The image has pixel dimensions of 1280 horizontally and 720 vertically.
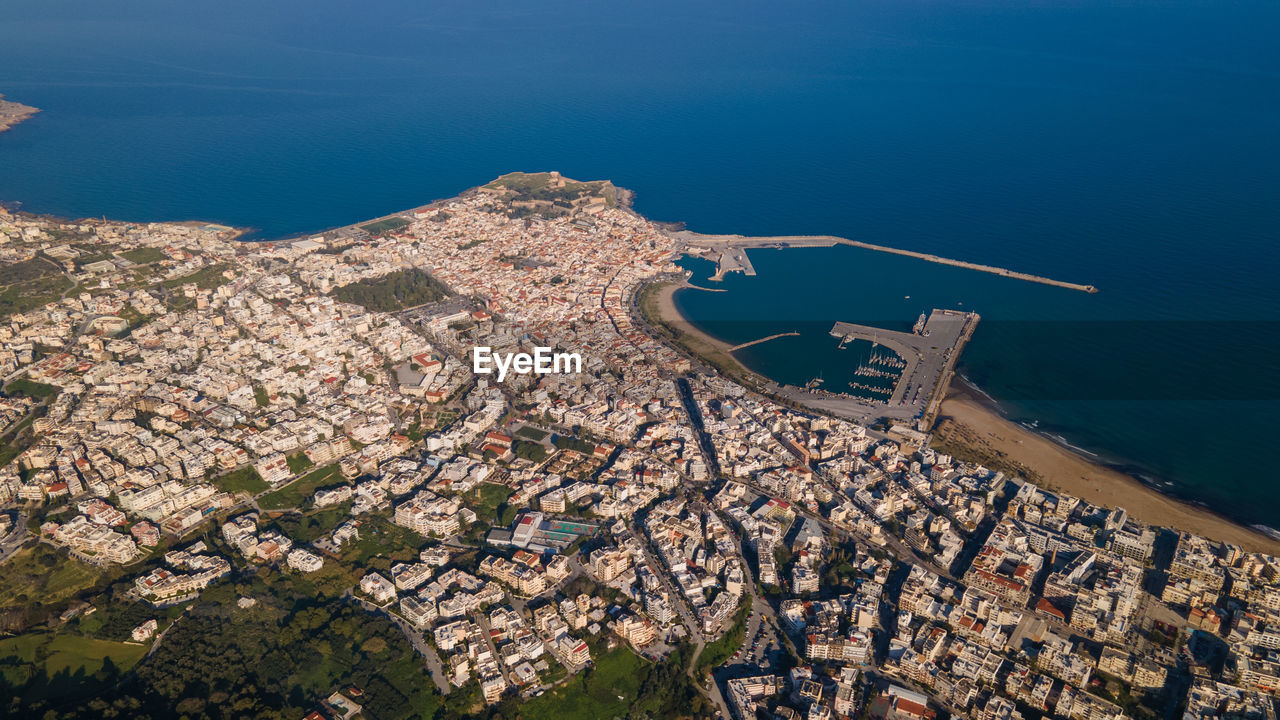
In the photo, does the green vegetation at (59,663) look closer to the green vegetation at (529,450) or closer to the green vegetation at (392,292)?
the green vegetation at (529,450)

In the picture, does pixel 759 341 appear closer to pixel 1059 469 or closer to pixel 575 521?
pixel 1059 469

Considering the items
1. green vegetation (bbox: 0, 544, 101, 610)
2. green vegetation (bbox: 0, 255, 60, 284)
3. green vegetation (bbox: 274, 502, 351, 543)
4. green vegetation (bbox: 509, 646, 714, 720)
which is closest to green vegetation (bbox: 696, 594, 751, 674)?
green vegetation (bbox: 509, 646, 714, 720)

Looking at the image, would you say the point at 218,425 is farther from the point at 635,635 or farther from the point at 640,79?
the point at 640,79

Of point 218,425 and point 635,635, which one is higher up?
point 635,635

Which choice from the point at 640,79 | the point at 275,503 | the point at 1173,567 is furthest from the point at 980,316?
the point at 640,79

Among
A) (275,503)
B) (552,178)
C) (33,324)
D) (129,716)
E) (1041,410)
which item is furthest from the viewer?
(552,178)

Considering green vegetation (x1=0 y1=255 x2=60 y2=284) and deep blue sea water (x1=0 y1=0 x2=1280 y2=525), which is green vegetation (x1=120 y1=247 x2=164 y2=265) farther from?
deep blue sea water (x1=0 y1=0 x2=1280 y2=525)
